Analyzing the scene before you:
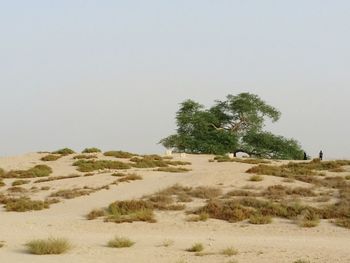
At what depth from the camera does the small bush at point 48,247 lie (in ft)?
47.7

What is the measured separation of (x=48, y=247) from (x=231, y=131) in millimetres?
52486

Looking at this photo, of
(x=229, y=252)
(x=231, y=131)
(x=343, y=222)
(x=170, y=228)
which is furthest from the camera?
(x=231, y=131)

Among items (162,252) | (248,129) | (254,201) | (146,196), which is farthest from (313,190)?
(248,129)

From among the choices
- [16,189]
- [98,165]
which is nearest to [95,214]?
[16,189]

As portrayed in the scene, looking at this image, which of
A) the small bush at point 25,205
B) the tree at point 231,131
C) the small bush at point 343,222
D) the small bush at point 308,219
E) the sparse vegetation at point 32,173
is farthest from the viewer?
the tree at point 231,131

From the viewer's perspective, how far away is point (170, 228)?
19172 millimetres

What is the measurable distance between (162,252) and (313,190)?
12.8m

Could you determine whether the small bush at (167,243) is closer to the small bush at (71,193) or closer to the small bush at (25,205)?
the small bush at (25,205)

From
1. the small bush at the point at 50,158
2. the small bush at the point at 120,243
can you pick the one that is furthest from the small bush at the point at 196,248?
the small bush at the point at 50,158

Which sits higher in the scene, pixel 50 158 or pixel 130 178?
pixel 50 158

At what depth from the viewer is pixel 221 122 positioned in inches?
2675

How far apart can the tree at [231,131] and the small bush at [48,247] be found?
47119 mm

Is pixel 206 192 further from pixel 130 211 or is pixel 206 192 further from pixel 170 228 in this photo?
pixel 170 228

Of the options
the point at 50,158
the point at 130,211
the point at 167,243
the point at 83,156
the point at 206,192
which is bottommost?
the point at 167,243
